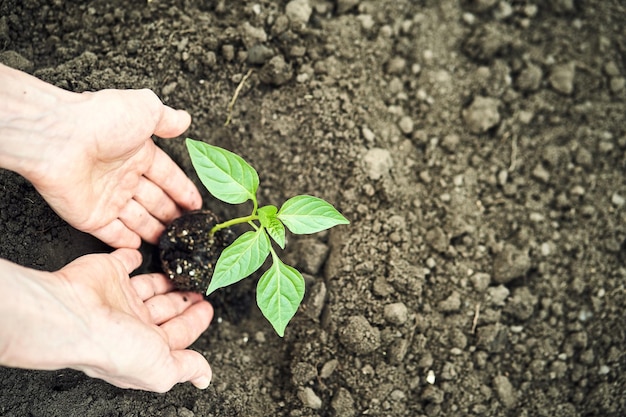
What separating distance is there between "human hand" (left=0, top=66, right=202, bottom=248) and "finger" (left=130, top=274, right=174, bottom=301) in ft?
0.53

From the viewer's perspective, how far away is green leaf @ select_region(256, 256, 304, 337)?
6.83ft

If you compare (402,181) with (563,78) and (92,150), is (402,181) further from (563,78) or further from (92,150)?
(92,150)

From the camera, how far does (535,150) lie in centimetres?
301

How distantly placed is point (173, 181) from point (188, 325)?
2.07 ft

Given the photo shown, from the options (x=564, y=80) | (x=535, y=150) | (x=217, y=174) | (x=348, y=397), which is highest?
(x=217, y=174)

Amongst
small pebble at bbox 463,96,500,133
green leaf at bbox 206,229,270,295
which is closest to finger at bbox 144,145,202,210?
green leaf at bbox 206,229,270,295

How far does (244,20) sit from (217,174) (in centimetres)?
112

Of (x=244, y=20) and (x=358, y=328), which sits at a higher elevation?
(x=244, y=20)

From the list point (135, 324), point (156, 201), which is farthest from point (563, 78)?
point (135, 324)

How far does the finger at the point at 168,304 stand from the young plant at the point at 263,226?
0.52 m

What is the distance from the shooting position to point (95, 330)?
1943mm

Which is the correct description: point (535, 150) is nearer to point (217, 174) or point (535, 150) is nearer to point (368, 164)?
point (368, 164)

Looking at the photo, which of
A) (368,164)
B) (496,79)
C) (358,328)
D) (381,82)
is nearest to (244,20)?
(381,82)

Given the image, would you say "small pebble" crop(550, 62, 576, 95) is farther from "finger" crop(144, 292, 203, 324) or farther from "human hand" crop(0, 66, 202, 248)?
"finger" crop(144, 292, 203, 324)
